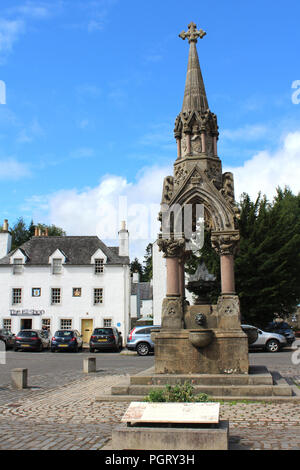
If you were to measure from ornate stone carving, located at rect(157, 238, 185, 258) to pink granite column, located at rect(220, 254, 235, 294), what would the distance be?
1092 mm

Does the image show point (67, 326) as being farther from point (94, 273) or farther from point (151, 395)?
point (151, 395)

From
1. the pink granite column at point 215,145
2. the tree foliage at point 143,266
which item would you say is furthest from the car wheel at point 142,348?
the tree foliage at point 143,266

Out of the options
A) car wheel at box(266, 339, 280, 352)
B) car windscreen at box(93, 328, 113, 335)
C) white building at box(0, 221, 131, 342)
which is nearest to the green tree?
car wheel at box(266, 339, 280, 352)

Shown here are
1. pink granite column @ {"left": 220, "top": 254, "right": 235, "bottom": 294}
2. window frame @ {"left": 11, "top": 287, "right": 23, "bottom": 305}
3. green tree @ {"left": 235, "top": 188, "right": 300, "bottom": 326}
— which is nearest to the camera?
pink granite column @ {"left": 220, "top": 254, "right": 235, "bottom": 294}

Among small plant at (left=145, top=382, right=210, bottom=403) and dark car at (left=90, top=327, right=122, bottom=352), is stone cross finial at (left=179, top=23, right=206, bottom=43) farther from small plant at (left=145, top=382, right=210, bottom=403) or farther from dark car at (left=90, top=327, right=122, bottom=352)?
dark car at (left=90, top=327, right=122, bottom=352)

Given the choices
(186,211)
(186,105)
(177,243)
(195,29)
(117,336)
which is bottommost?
(117,336)

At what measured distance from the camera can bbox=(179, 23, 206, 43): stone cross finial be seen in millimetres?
12831

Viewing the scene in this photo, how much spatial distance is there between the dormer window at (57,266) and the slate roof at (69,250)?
570 mm

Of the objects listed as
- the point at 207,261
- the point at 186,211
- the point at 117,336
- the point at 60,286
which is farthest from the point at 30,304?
the point at 186,211

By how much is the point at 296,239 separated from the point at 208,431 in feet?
81.2

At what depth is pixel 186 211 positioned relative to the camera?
11.6m

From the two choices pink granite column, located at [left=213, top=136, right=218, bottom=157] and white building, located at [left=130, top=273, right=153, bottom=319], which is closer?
pink granite column, located at [left=213, top=136, right=218, bottom=157]

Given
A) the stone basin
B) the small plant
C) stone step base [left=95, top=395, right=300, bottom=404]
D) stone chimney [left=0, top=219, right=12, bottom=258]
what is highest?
stone chimney [left=0, top=219, right=12, bottom=258]

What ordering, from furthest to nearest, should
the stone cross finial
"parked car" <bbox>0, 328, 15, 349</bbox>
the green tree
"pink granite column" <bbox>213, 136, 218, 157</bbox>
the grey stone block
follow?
"parked car" <bbox>0, 328, 15, 349</bbox>, the green tree, the stone cross finial, "pink granite column" <bbox>213, 136, 218, 157</bbox>, the grey stone block
